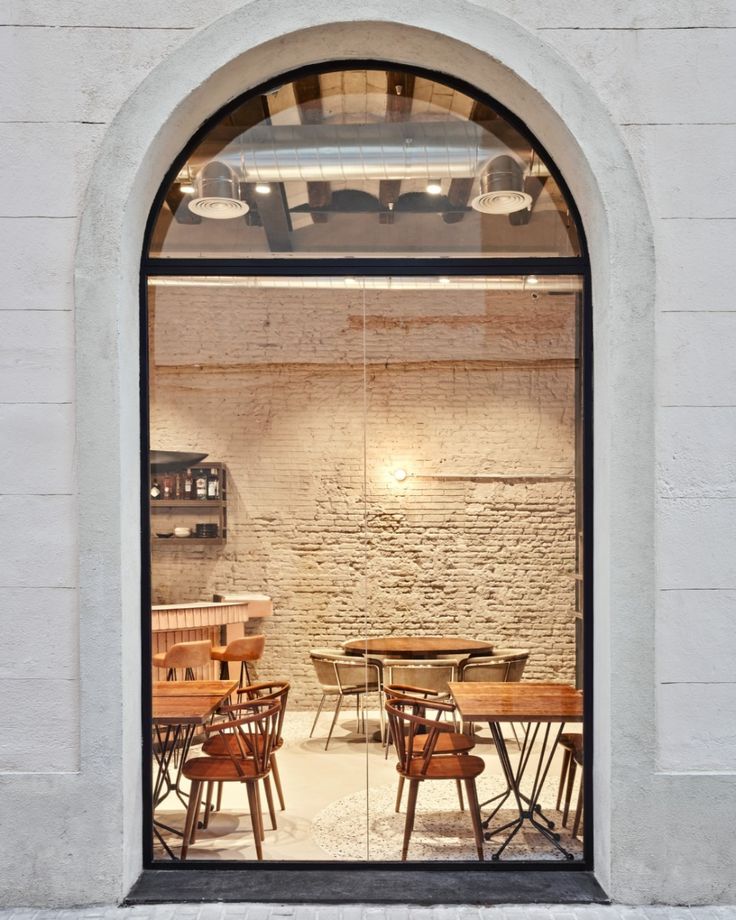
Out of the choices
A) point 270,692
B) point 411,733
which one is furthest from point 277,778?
point 411,733

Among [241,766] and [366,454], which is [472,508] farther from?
[241,766]

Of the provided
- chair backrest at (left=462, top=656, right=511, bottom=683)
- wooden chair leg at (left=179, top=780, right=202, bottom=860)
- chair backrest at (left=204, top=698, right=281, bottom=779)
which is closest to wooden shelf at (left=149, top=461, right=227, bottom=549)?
chair backrest at (left=204, top=698, right=281, bottom=779)

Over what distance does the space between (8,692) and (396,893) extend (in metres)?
2.15

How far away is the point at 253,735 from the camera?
4449 millimetres

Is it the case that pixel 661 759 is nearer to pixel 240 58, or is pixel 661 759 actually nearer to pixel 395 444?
pixel 395 444

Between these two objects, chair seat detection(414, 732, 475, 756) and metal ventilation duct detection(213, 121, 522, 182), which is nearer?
chair seat detection(414, 732, 475, 756)

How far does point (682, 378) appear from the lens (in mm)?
4098

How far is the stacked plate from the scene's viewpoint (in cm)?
445

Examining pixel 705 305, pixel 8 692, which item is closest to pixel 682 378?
pixel 705 305

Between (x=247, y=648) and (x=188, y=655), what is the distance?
317mm

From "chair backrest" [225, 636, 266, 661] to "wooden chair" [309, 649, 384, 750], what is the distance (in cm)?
28

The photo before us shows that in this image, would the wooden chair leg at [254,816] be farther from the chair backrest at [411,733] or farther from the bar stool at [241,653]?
the chair backrest at [411,733]

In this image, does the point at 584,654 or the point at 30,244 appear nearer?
the point at 30,244

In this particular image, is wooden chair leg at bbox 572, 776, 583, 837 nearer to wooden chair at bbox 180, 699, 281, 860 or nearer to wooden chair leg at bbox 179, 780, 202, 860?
wooden chair at bbox 180, 699, 281, 860
